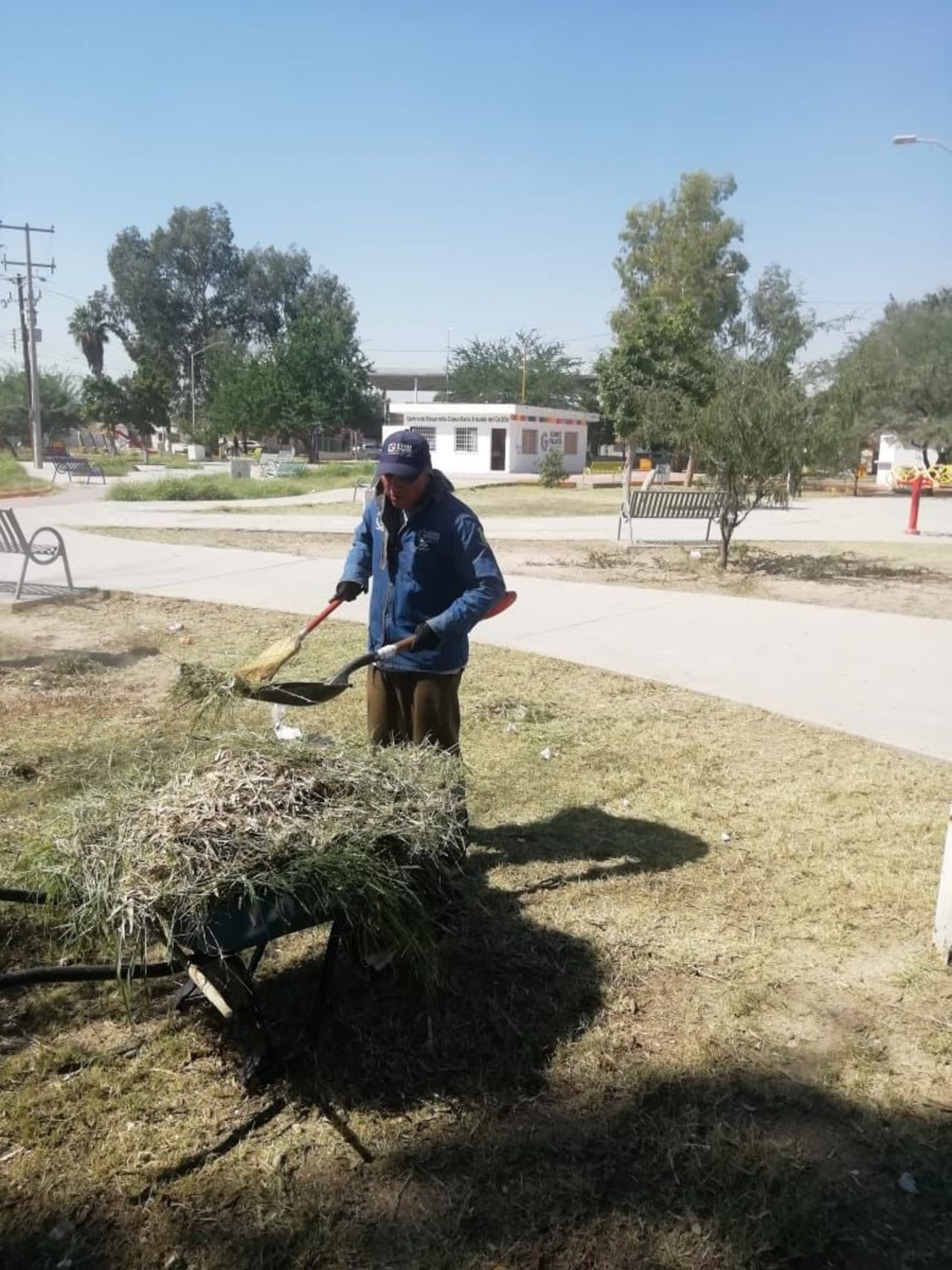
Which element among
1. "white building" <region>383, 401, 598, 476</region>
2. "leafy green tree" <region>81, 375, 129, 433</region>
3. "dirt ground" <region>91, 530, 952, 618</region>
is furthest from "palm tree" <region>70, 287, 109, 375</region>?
"dirt ground" <region>91, 530, 952, 618</region>

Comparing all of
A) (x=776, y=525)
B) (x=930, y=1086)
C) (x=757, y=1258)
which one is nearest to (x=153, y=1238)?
(x=757, y=1258)

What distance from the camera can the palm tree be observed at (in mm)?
88125

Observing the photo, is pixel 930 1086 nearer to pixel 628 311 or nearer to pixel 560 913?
pixel 560 913

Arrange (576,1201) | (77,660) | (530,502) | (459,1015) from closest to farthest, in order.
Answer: (576,1201), (459,1015), (77,660), (530,502)

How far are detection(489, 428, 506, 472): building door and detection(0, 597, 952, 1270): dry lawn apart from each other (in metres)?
44.2

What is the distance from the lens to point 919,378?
4175cm

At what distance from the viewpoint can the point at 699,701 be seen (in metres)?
6.36

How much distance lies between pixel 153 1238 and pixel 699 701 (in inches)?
190

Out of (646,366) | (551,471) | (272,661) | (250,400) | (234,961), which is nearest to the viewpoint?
(234,961)

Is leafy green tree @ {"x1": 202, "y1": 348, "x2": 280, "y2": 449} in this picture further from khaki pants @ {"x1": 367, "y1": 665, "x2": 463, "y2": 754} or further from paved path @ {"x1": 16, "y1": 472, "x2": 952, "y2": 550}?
khaki pants @ {"x1": 367, "y1": 665, "x2": 463, "y2": 754}

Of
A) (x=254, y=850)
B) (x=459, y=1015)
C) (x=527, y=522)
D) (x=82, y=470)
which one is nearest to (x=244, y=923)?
(x=254, y=850)

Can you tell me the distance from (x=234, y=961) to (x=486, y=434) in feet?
152

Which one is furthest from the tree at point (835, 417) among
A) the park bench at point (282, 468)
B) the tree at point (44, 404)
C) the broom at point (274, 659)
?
the tree at point (44, 404)

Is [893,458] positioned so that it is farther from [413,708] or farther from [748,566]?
[413,708]
